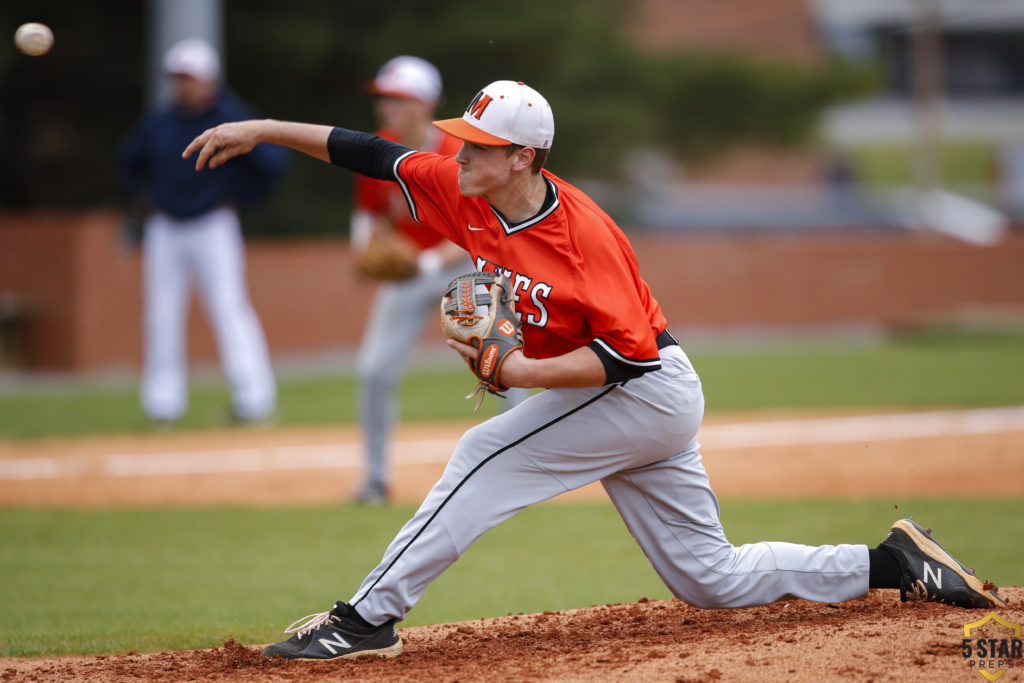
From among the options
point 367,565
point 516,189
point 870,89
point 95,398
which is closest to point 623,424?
point 516,189

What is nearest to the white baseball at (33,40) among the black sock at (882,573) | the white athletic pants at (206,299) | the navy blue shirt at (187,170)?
the black sock at (882,573)

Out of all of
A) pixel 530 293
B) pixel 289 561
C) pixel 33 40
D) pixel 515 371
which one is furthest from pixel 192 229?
→ pixel 515 371

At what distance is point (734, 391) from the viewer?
1296 cm

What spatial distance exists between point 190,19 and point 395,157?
10.2m

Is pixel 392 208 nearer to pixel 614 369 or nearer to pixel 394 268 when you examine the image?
pixel 394 268

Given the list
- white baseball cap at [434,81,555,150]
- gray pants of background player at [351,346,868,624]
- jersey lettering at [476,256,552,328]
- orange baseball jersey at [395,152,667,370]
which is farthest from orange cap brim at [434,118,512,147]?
gray pants of background player at [351,346,868,624]

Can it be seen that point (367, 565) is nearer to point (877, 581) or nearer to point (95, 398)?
point (877, 581)

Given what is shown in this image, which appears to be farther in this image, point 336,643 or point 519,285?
point 336,643

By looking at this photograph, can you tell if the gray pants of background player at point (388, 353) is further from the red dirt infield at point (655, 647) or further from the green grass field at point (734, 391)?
the green grass field at point (734, 391)

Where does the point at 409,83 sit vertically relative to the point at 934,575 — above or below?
above

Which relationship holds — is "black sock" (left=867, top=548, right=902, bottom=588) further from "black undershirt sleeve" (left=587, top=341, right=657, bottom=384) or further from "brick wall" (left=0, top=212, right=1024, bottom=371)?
"brick wall" (left=0, top=212, right=1024, bottom=371)

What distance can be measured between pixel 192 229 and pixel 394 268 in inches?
144

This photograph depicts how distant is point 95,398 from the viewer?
12.5 metres

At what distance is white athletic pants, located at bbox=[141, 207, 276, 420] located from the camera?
9.77 m
